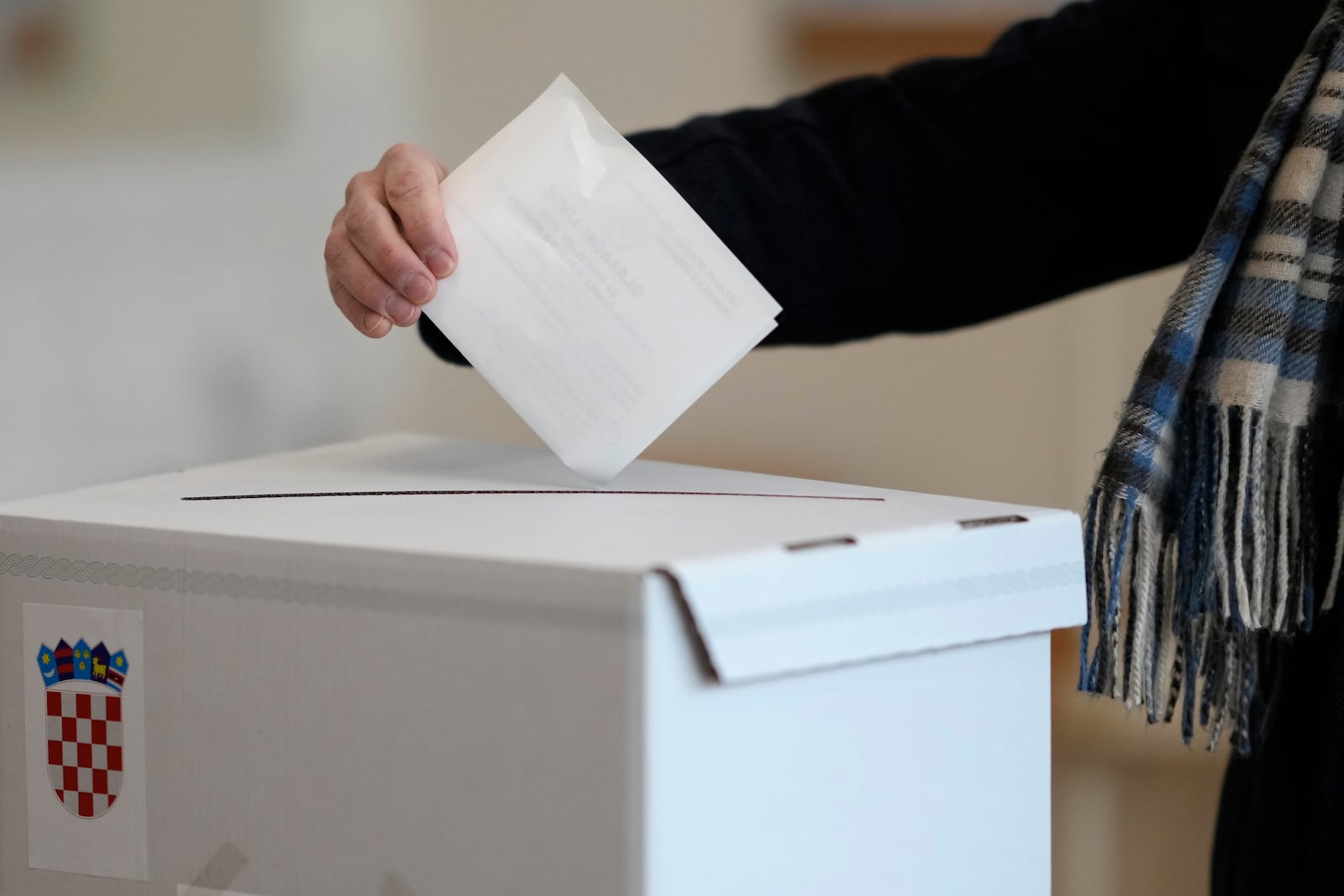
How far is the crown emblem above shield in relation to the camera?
513 millimetres

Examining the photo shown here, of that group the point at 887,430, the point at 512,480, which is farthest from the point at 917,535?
the point at 887,430

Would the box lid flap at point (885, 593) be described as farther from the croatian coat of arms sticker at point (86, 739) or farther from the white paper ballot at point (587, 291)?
the croatian coat of arms sticker at point (86, 739)

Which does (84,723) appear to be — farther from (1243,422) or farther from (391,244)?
(1243,422)

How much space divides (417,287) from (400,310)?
3 centimetres

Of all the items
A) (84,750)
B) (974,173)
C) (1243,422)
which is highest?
(974,173)

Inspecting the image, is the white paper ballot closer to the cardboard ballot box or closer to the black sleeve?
the cardboard ballot box

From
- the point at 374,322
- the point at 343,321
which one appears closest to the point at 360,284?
the point at 374,322

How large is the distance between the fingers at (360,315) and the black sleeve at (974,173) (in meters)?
0.11

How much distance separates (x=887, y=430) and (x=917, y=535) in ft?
4.19

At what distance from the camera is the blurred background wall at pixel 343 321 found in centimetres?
105

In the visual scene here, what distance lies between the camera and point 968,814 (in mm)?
508

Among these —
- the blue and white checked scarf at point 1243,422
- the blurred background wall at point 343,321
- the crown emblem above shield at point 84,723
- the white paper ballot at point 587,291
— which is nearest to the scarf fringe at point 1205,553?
the blue and white checked scarf at point 1243,422

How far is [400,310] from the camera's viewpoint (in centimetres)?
59

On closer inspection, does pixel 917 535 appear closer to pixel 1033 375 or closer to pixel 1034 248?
pixel 1034 248
